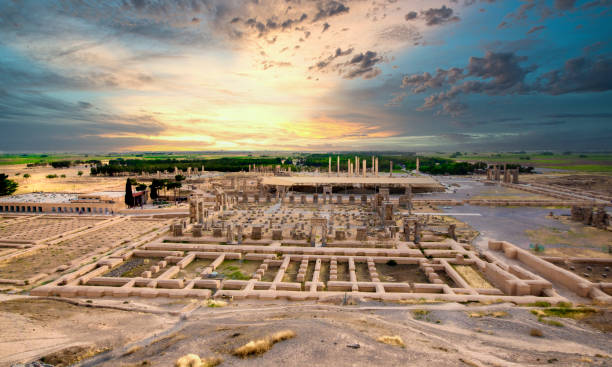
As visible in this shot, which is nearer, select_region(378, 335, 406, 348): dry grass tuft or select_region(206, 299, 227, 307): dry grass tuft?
select_region(378, 335, 406, 348): dry grass tuft

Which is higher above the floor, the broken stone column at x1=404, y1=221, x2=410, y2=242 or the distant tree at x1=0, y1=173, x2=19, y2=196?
the distant tree at x1=0, y1=173, x2=19, y2=196

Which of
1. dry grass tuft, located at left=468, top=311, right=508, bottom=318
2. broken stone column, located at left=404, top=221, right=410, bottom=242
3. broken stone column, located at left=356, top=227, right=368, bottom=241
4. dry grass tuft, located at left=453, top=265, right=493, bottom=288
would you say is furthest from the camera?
broken stone column, located at left=404, top=221, right=410, bottom=242

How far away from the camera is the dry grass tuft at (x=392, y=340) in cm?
933

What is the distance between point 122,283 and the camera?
1720 cm

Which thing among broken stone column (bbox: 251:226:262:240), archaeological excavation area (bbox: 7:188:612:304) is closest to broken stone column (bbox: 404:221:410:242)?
archaeological excavation area (bbox: 7:188:612:304)

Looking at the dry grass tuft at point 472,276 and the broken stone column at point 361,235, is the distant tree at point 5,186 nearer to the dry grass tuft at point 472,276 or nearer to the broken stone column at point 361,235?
the broken stone column at point 361,235

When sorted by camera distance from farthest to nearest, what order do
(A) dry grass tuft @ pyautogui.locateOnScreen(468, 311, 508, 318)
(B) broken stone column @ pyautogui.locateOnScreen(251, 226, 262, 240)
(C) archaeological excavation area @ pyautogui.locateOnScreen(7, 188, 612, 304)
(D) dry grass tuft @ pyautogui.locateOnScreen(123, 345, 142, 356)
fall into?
(B) broken stone column @ pyautogui.locateOnScreen(251, 226, 262, 240) → (C) archaeological excavation area @ pyautogui.locateOnScreen(7, 188, 612, 304) → (A) dry grass tuft @ pyautogui.locateOnScreen(468, 311, 508, 318) → (D) dry grass tuft @ pyautogui.locateOnScreen(123, 345, 142, 356)

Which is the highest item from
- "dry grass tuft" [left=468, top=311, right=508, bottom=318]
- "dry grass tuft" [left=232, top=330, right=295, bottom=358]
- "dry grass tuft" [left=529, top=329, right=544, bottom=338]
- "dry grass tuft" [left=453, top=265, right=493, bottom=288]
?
"dry grass tuft" [left=232, top=330, right=295, bottom=358]

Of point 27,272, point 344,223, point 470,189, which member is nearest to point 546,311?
point 344,223

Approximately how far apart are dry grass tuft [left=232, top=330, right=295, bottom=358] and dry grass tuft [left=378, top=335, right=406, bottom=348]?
3.04 metres

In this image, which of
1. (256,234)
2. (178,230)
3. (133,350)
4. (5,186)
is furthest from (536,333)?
(5,186)

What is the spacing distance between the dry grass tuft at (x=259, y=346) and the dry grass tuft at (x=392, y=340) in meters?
3.04

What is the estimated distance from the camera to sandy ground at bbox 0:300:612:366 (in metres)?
8.63

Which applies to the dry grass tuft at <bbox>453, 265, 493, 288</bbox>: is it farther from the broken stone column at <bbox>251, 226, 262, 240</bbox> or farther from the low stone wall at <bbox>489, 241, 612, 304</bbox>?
the broken stone column at <bbox>251, 226, 262, 240</bbox>
